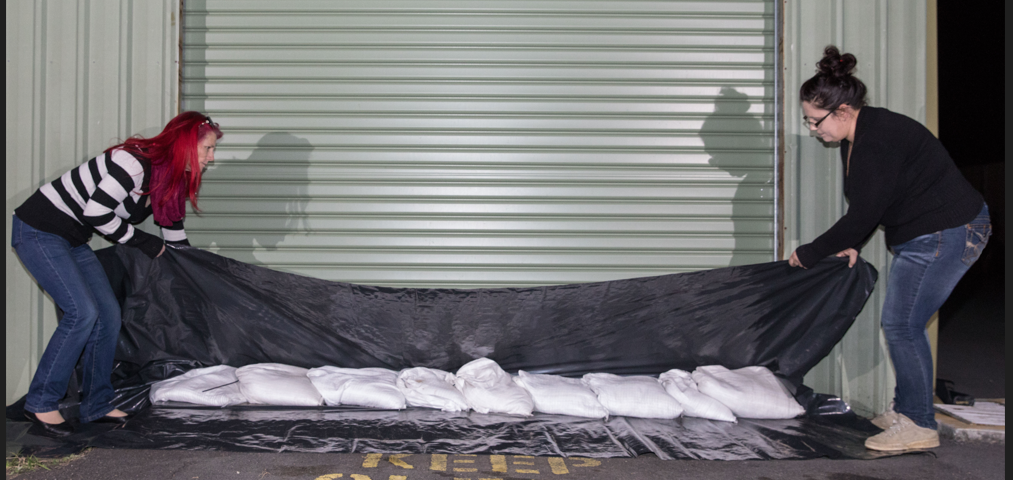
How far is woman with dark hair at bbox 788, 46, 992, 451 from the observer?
2.73 meters

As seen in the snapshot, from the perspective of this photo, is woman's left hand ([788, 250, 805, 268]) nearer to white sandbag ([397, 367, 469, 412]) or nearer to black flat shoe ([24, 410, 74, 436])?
white sandbag ([397, 367, 469, 412])

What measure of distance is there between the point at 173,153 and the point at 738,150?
3.22m

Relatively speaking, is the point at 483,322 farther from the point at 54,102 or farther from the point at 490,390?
the point at 54,102

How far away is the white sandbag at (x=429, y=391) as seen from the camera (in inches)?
125

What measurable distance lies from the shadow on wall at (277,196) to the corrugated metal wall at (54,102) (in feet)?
2.27

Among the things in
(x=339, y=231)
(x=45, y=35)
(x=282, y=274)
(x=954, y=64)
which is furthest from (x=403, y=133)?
(x=954, y=64)

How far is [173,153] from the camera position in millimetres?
2967

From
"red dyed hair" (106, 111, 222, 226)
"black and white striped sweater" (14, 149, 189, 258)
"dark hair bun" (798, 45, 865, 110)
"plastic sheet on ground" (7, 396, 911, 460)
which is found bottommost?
"plastic sheet on ground" (7, 396, 911, 460)

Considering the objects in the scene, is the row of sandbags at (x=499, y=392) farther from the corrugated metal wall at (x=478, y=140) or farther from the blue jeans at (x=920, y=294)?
the corrugated metal wall at (x=478, y=140)

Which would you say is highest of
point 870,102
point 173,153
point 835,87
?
point 870,102

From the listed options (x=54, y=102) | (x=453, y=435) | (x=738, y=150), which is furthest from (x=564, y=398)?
(x=54, y=102)

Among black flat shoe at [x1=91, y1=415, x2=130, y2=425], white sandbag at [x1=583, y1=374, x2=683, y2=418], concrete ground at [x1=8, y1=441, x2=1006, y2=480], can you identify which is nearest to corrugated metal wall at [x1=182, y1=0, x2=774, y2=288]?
white sandbag at [x1=583, y1=374, x2=683, y2=418]

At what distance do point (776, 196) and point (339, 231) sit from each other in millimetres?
2758

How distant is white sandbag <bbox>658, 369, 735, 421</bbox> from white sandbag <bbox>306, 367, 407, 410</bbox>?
4.70 ft
